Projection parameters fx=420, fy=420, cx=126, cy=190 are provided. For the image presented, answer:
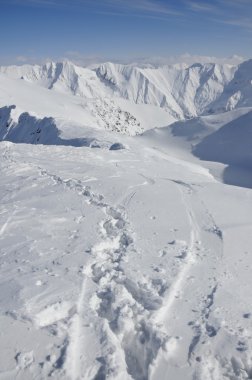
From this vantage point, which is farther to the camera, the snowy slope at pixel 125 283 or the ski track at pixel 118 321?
the snowy slope at pixel 125 283

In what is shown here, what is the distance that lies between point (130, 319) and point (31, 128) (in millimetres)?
86762

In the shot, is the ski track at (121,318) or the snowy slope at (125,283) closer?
the ski track at (121,318)

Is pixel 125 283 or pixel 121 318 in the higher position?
pixel 121 318

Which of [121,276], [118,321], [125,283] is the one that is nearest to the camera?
[118,321]

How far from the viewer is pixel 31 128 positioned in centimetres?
9094

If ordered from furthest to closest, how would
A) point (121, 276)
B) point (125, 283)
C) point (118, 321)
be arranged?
point (121, 276) < point (125, 283) < point (118, 321)

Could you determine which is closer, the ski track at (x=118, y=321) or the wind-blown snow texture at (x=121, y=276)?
the ski track at (x=118, y=321)

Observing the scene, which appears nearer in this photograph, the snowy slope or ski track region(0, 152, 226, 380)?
A: ski track region(0, 152, 226, 380)

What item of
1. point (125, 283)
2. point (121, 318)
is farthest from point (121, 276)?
point (121, 318)

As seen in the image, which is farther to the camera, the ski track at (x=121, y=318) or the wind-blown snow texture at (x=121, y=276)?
the wind-blown snow texture at (x=121, y=276)

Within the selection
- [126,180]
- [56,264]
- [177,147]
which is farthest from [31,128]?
[56,264]

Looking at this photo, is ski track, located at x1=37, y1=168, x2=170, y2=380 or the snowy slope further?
the snowy slope

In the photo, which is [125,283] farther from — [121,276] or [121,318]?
[121,318]

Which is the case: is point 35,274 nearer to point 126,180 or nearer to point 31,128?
point 126,180
